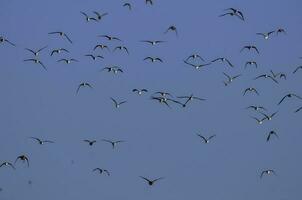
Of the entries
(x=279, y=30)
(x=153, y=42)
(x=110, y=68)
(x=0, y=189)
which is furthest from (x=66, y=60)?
(x=0, y=189)

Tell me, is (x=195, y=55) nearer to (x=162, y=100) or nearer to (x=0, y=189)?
(x=162, y=100)

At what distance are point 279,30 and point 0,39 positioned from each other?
1732 cm

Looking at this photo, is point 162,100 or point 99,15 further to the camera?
point 99,15

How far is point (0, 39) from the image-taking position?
37781mm

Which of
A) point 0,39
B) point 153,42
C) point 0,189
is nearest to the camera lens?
point 0,39

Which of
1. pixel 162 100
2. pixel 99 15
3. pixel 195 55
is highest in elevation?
pixel 99 15

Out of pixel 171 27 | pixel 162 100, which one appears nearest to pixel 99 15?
pixel 171 27

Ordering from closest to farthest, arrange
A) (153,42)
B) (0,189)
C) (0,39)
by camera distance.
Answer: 1. (0,39)
2. (153,42)
3. (0,189)

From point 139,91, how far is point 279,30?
10.0 m

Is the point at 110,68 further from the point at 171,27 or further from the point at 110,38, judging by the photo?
the point at 171,27

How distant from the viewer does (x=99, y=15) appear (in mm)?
41312

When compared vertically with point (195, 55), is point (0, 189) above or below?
above

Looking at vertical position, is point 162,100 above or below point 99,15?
below

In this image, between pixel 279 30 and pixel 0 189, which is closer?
pixel 279 30
